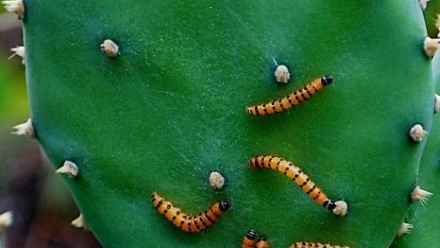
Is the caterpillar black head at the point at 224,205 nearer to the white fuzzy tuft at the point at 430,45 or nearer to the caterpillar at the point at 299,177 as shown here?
the caterpillar at the point at 299,177

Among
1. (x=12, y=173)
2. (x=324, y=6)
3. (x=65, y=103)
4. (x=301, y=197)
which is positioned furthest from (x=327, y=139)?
(x=12, y=173)

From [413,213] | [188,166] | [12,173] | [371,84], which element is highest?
[371,84]

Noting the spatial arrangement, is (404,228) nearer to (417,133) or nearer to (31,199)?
(417,133)

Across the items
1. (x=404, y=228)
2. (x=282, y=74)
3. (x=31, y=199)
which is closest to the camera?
(x=282, y=74)

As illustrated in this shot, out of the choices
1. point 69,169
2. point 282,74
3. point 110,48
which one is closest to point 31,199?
point 69,169

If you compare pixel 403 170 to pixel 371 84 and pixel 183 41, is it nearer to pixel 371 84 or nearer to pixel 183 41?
pixel 371 84

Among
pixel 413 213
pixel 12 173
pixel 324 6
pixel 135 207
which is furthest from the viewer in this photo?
pixel 12 173
